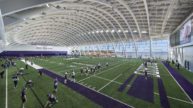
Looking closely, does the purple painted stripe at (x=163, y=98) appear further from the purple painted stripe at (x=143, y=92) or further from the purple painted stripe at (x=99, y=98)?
the purple painted stripe at (x=99, y=98)

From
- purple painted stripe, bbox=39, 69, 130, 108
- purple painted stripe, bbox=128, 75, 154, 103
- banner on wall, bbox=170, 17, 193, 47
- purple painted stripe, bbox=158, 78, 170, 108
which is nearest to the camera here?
purple painted stripe, bbox=39, 69, 130, 108

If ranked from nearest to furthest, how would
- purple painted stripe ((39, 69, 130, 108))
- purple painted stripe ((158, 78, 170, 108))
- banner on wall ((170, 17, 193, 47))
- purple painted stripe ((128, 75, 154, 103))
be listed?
purple painted stripe ((39, 69, 130, 108)) → purple painted stripe ((158, 78, 170, 108)) → purple painted stripe ((128, 75, 154, 103)) → banner on wall ((170, 17, 193, 47))

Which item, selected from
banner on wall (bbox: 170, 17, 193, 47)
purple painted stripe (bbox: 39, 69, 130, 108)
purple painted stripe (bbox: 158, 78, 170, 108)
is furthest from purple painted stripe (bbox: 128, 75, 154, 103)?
banner on wall (bbox: 170, 17, 193, 47)

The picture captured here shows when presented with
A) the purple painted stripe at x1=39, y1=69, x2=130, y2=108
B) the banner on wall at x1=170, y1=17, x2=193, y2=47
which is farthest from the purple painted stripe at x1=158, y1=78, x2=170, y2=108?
the banner on wall at x1=170, y1=17, x2=193, y2=47

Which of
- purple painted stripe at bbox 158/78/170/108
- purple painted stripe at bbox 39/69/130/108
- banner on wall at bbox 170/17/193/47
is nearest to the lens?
purple painted stripe at bbox 39/69/130/108

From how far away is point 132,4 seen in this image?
36.6m

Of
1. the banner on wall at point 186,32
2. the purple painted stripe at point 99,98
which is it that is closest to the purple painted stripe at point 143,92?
the purple painted stripe at point 99,98

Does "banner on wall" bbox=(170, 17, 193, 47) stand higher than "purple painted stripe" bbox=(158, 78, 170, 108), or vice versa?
→ "banner on wall" bbox=(170, 17, 193, 47)

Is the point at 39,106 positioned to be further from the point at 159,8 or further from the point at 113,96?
the point at 159,8

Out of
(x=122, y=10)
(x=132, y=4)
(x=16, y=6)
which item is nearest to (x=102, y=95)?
(x=16, y=6)

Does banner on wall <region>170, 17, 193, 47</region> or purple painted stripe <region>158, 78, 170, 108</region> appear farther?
banner on wall <region>170, 17, 193, 47</region>

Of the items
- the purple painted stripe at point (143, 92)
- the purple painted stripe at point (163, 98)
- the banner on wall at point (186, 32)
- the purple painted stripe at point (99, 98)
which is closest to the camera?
the purple painted stripe at point (99, 98)

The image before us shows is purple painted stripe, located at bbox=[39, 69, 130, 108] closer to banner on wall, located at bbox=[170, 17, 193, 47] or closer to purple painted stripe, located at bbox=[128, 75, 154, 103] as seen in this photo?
purple painted stripe, located at bbox=[128, 75, 154, 103]

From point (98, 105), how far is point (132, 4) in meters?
31.4
